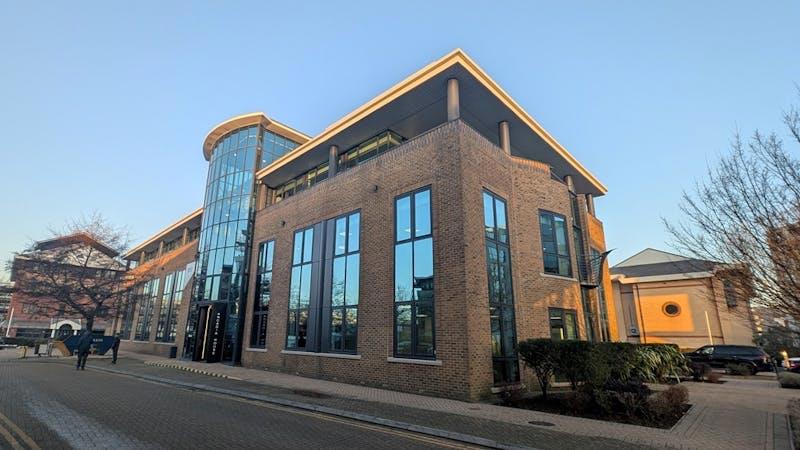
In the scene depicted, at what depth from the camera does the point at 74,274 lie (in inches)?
1109

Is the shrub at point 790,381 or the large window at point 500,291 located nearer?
the large window at point 500,291

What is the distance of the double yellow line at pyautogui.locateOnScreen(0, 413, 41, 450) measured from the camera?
620 centimetres

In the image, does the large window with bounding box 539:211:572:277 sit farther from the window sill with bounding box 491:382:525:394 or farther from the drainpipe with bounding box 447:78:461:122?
the drainpipe with bounding box 447:78:461:122

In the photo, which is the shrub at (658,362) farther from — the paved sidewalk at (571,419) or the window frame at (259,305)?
the window frame at (259,305)

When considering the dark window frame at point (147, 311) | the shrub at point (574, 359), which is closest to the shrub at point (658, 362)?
the shrub at point (574, 359)

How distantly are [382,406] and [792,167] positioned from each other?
10420 millimetres

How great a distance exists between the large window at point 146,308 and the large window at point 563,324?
35363mm

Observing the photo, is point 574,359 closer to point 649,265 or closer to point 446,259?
point 446,259

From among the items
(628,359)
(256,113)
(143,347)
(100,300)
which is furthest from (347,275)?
(143,347)

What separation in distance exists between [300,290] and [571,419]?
13.3 metres

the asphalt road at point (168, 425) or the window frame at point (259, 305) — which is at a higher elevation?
the window frame at point (259, 305)

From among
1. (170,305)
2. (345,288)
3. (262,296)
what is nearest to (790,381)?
(345,288)

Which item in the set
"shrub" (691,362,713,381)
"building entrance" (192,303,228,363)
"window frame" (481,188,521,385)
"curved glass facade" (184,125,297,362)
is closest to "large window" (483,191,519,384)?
"window frame" (481,188,521,385)

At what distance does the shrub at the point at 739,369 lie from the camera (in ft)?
66.6
